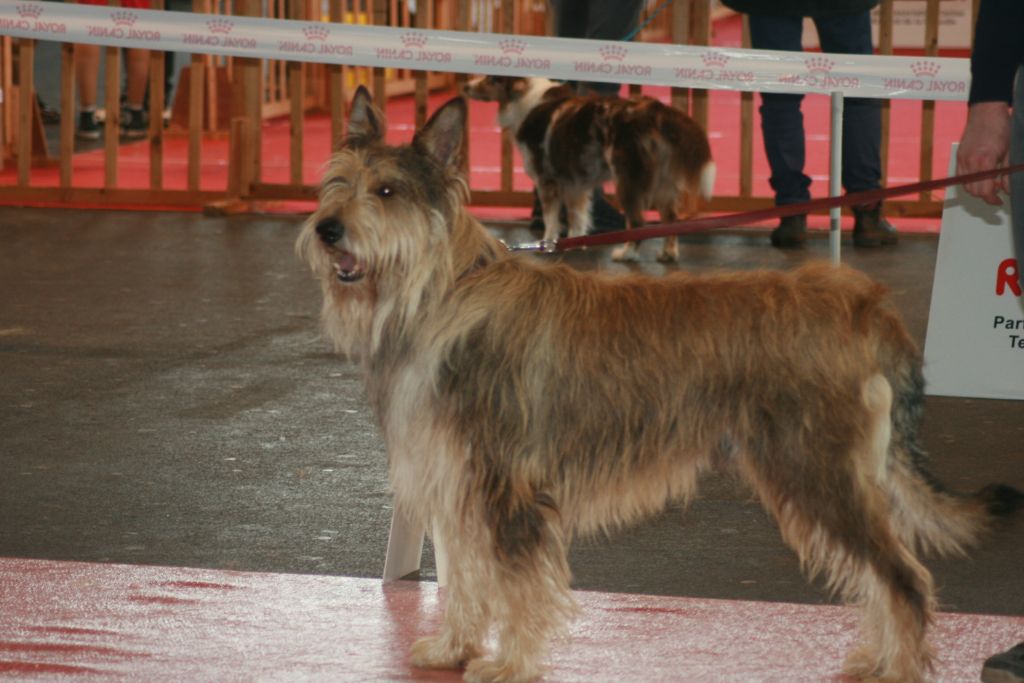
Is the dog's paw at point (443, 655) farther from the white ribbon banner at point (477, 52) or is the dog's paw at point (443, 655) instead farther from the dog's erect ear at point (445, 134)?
the white ribbon banner at point (477, 52)

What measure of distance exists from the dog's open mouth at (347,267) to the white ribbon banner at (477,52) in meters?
4.76

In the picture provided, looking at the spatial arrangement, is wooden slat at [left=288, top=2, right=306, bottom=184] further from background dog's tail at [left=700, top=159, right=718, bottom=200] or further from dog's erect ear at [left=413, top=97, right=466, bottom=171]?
dog's erect ear at [left=413, top=97, right=466, bottom=171]

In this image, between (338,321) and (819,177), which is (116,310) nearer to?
(338,321)

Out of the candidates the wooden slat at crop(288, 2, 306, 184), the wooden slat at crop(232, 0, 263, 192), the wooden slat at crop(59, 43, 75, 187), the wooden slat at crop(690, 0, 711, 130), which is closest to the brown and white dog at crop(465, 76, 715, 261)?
the wooden slat at crop(690, 0, 711, 130)

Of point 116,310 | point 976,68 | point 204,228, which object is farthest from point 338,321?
point 204,228

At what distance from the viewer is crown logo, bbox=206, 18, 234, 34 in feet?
25.9

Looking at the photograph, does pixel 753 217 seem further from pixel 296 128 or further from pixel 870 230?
pixel 296 128

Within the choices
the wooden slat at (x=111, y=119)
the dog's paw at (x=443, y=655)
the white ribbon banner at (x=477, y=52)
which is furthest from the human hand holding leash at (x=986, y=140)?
the wooden slat at (x=111, y=119)

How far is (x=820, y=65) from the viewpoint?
738 centimetres

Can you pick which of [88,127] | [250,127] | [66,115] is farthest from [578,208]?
[88,127]

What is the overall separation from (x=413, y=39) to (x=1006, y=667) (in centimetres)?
535

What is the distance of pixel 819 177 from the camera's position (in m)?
10.6

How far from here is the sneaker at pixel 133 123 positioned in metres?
13.0

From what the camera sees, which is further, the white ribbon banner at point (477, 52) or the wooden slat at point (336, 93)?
the wooden slat at point (336, 93)
